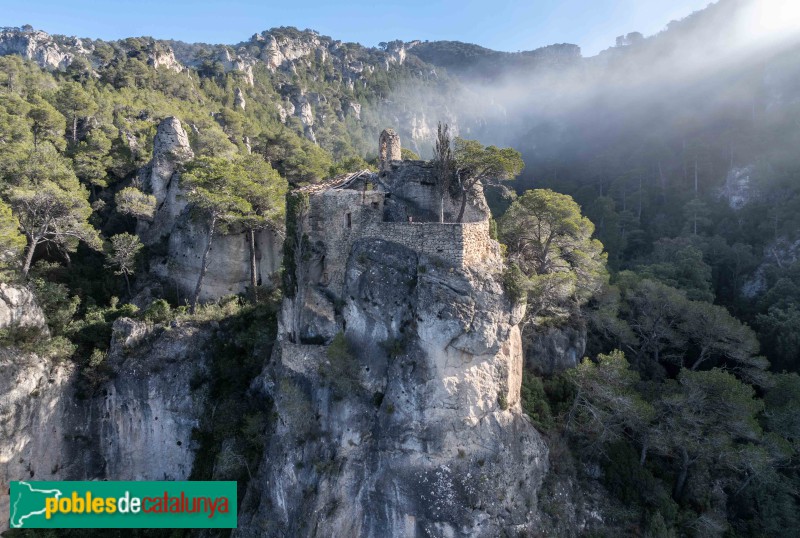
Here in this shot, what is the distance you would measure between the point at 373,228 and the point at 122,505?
14990mm

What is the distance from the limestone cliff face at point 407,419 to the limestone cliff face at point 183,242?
30.2 feet

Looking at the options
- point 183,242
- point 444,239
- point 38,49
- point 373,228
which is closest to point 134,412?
point 183,242

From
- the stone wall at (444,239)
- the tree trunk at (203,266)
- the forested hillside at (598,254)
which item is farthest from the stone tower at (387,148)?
the tree trunk at (203,266)

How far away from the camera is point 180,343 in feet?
64.4

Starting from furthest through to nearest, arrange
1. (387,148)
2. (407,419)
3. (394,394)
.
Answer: (387,148), (394,394), (407,419)

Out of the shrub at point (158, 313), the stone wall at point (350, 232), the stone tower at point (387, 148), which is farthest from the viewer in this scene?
the shrub at point (158, 313)

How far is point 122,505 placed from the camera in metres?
16.8

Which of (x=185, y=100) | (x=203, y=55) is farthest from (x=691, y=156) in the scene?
(x=203, y=55)

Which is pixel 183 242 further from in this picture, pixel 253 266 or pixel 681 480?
pixel 681 480

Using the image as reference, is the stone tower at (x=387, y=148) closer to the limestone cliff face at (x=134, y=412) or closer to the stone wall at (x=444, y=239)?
the stone wall at (x=444, y=239)

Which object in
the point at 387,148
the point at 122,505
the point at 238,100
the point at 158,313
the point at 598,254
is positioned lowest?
the point at 122,505

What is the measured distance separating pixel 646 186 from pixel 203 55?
89.9 meters

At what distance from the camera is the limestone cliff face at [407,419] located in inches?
563

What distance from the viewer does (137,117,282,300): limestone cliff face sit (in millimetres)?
23422
